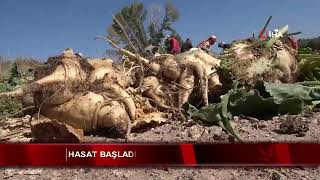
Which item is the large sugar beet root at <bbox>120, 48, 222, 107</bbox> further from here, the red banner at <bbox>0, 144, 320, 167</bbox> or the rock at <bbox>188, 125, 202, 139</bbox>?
the red banner at <bbox>0, 144, 320, 167</bbox>

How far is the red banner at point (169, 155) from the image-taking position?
330 centimetres

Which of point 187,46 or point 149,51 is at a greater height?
point 187,46

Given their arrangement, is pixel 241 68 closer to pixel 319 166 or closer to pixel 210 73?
pixel 210 73

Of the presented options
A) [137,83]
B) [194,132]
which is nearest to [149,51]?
[137,83]

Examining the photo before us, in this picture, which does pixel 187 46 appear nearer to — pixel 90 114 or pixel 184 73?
pixel 184 73

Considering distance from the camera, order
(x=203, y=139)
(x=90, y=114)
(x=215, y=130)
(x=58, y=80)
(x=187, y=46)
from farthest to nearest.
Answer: (x=187, y=46)
(x=58, y=80)
(x=90, y=114)
(x=215, y=130)
(x=203, y=139)

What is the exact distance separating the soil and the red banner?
0.04 metres

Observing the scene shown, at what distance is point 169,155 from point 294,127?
1.10 meters

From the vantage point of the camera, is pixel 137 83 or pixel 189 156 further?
pixel 137 83

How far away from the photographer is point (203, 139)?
3.82m

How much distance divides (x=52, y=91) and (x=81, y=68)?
0.36 meters

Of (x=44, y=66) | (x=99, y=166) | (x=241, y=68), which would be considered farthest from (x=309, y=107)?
(x=44, y=66)

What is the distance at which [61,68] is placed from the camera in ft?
14.6

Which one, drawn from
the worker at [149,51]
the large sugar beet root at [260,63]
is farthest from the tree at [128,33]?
the large sugar beet root at [260,63]
